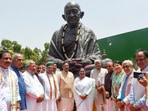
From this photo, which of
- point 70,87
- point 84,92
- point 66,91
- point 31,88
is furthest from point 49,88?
point 31,88

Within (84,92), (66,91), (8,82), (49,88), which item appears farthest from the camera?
(66,91)

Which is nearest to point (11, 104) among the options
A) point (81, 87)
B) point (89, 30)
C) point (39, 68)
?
point (39, 68)

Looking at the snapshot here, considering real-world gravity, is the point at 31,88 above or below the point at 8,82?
below

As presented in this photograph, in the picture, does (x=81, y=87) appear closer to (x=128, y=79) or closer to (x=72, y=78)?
(x=72, y=78)

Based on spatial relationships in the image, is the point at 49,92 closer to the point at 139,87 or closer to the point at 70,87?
the point at 70,87

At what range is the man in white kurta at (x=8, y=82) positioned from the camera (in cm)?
534

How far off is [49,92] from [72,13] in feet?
10.5

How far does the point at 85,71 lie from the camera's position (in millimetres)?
9438

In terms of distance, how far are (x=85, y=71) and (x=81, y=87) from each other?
941mm

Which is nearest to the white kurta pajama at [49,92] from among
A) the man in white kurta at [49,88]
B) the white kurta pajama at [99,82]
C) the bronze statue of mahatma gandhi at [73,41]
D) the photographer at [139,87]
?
the man in white kurta at [49,88]

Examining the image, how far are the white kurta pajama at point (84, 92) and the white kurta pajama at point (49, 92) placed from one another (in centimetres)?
58

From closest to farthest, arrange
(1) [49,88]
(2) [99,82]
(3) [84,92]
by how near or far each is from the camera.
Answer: (1) [49,88] < (3) [84,92] < (2) [99,82]

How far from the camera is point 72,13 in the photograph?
10383 mm

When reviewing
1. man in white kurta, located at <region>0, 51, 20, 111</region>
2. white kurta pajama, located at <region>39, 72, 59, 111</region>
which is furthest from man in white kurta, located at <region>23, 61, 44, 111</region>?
man in white kurta, located at <region>0, 51, 20, 111</region>
